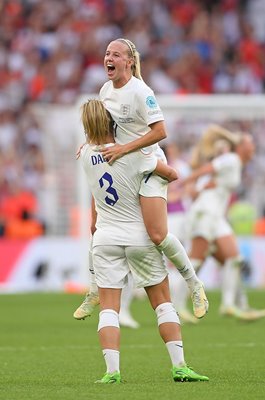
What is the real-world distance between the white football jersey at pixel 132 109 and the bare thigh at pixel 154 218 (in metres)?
0.45

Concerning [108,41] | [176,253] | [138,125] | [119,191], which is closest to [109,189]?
[119,191]

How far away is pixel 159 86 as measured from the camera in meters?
27.0

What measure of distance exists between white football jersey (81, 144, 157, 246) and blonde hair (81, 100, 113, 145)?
8 cm

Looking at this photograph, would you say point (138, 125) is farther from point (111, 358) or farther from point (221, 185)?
point (221, 185)

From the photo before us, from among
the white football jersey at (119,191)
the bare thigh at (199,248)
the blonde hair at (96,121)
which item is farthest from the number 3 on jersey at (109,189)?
the bare thigh at (199,248)

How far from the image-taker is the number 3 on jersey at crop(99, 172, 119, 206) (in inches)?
337

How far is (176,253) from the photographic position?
874 centimetres

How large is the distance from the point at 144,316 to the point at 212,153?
97.6 inches

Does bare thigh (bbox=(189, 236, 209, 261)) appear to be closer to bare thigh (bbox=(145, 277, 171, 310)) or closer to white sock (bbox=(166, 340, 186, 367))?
bare thigh (bbox=(145, 277, 171, 310))

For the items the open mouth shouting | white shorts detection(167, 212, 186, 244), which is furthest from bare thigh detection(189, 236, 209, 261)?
the open mouth shouting

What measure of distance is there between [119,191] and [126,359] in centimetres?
269

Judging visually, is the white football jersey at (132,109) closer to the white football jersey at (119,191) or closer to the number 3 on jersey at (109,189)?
the white football jersey at (119,191)

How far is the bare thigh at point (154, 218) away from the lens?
859cm

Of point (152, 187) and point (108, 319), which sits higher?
point (152, 187)
